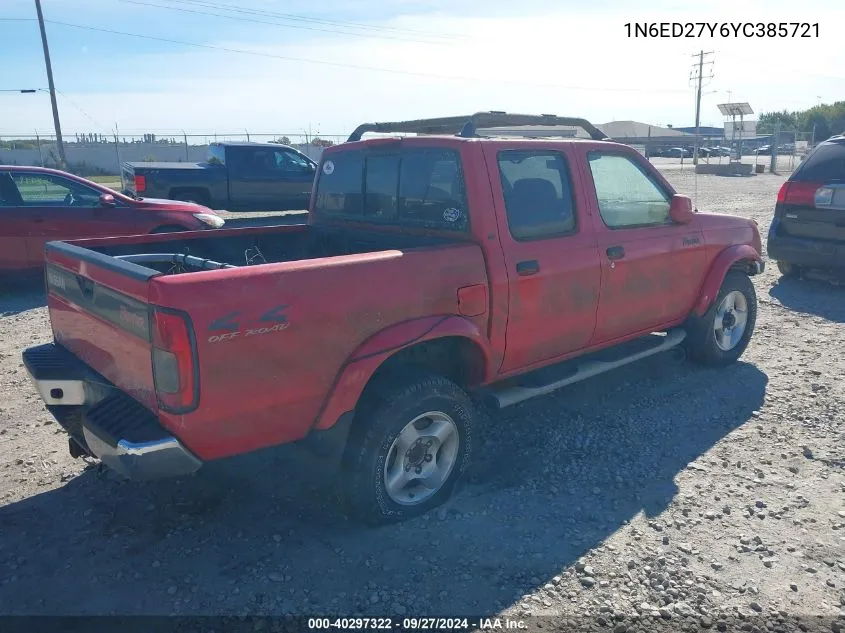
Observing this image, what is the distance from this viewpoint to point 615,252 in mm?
4504

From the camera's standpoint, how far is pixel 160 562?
3256mm

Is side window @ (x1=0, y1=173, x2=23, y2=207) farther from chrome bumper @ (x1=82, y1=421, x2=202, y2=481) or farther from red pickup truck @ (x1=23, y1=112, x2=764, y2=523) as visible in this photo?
chrome bumper @ (x1=82, y1=421, x2=202, y2=481)

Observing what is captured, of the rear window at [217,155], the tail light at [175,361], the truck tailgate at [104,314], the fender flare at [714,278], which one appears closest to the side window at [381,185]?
the truck tailgate at [104,314]

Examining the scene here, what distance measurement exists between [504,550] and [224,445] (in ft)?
4.79

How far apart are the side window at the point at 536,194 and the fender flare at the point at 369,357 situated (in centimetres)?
87

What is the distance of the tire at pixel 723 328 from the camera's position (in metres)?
5.51

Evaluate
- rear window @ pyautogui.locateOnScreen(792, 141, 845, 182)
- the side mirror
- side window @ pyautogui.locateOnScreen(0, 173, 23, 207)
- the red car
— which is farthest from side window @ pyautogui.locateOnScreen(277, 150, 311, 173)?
the side mirror

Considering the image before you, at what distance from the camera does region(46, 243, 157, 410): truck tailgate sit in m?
2.85

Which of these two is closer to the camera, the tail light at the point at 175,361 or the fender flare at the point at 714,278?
the tail light at the point at 175,361

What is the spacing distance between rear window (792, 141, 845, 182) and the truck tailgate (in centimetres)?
799

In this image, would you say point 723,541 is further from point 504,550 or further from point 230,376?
point 230,376

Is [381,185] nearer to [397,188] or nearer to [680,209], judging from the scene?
[397,188]

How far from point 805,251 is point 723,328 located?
129 inches

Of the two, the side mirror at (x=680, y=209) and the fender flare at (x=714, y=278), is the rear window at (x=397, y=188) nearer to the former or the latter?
the side mirror at (x=680, y=209)
